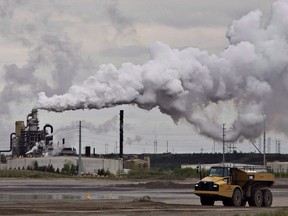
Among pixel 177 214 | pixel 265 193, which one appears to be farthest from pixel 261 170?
pixel 177 214

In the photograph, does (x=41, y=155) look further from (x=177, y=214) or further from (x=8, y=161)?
(x=177, y=214)

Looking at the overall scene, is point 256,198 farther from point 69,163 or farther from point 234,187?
point 69,163

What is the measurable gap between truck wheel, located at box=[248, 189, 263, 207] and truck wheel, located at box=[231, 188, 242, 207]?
1289 mm

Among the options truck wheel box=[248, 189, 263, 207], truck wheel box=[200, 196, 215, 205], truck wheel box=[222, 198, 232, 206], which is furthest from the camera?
truck wheel box=[248, 189, 263, 207]

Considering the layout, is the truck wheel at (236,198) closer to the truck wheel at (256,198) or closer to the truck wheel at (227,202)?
the truck wheel at (227,202)

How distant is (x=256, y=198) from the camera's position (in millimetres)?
58062

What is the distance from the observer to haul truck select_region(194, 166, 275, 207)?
56.3 metres

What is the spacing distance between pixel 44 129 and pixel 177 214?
5016 inches

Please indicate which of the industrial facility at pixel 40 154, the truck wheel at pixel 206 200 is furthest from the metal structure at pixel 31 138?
the truck wheel at pixel 206 200

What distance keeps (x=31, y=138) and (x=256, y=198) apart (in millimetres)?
117356

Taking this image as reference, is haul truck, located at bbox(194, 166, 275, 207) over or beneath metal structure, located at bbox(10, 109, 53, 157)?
beneath

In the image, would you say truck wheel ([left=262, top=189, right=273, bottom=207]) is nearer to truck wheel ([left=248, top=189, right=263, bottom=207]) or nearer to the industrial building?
truck wheel ([left=248, top=189, right=263, bottom=207])

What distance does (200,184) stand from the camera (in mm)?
56875

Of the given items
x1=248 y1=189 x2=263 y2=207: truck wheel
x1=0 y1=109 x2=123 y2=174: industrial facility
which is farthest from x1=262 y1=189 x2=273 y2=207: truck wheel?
x1=0 y1=109 x2=123 y2=174: industrial facility
